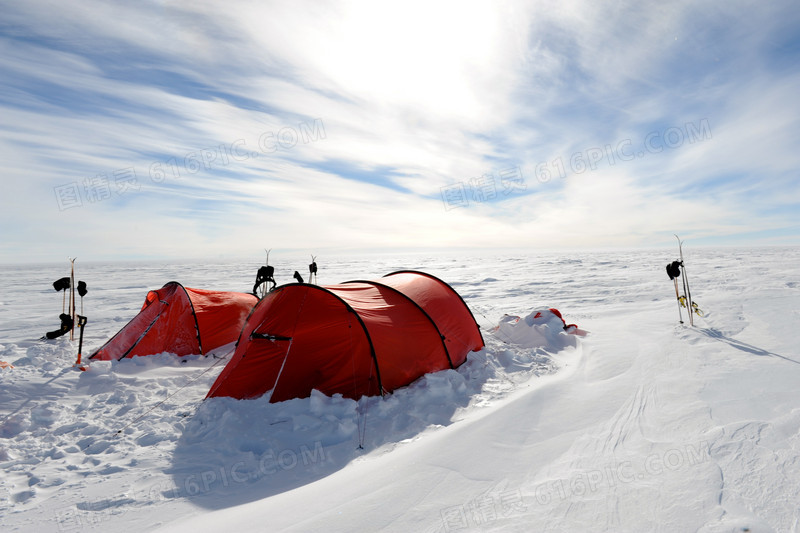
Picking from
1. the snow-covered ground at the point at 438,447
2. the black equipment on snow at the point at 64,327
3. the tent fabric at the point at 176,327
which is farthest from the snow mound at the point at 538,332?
the black equipment on snow at the point at 64,327

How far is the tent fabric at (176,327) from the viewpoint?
827 cm

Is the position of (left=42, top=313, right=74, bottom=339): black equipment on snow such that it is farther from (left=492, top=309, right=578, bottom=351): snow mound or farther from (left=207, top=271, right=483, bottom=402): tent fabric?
(left=492, top=309, right=578, bottom=351): snow mound

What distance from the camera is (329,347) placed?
20.1ft

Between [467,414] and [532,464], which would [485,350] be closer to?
[467,414]

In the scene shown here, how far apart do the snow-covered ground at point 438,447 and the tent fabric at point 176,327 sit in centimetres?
59

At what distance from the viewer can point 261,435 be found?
487cm

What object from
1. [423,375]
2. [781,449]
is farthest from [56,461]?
[781,449]

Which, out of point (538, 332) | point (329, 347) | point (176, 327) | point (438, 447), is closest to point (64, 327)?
point (176, 327)

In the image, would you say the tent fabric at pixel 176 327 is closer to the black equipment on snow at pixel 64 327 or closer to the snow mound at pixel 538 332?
the black equipment on snow at pixel 64 327

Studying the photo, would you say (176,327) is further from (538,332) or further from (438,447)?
(538,332)

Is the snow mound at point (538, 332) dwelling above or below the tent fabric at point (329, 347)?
below

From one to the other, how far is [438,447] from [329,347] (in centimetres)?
260

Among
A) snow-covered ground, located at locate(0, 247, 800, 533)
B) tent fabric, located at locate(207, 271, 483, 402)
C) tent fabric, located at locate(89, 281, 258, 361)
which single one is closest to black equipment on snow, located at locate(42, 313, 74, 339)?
snow-covered ground, located at locate(0, 247, 800, 533)

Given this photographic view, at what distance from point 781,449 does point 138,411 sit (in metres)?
7.66
